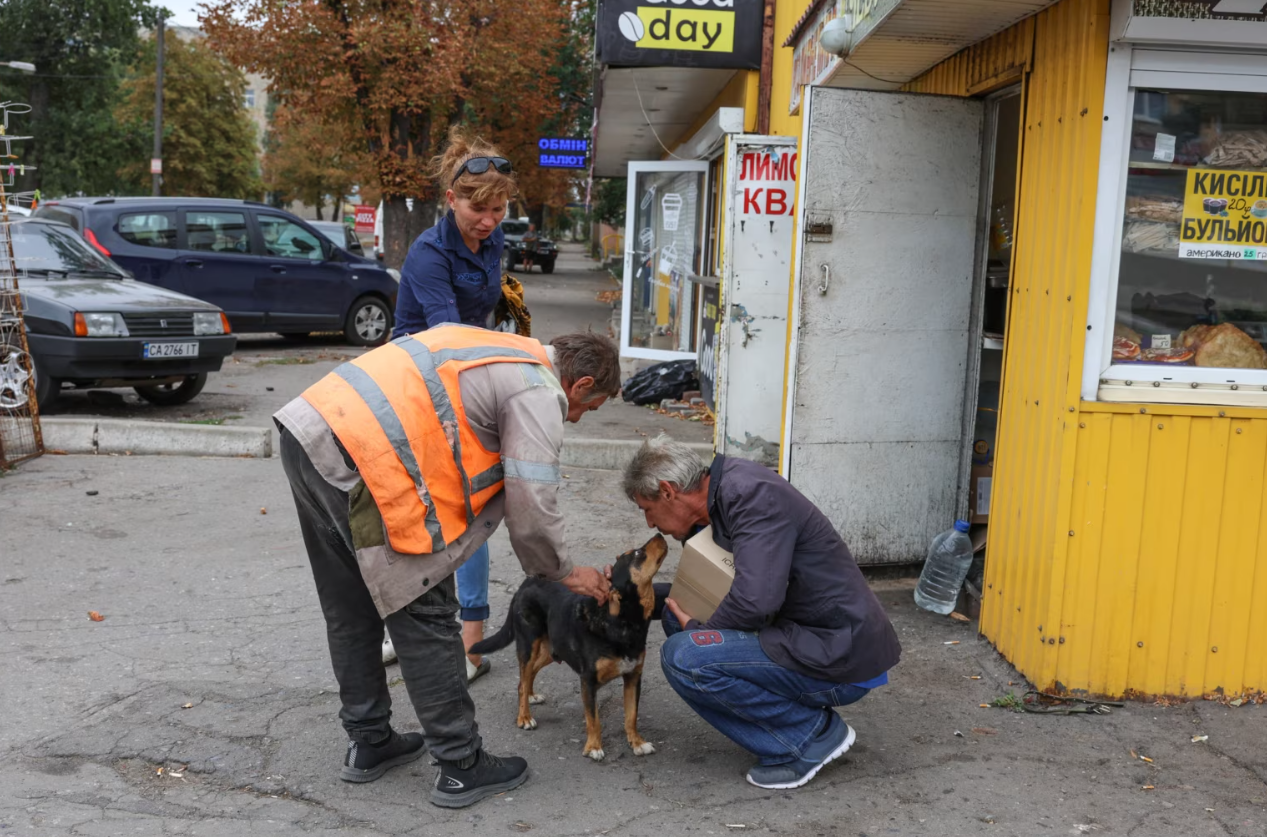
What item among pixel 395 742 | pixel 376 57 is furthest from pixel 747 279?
pixel 376 57

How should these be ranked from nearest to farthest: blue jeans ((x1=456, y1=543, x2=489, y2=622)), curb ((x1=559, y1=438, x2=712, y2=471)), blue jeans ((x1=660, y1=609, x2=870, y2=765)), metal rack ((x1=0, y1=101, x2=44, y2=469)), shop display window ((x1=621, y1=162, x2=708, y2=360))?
blue jeans ((x1=660, y1=609, x2=870, y2=765)) < blue jeans ((x1=456, y1=543, x2=489, y2=622)) < metal rack ((x1=0, y1=101, x2=44, y2=469)) < curb ((x1=559, y1=438, x2=712, y2=471)) < shop display window ((x1=621, y1=162, x2=708, y2=360))

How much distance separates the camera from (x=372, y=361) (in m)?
3.25

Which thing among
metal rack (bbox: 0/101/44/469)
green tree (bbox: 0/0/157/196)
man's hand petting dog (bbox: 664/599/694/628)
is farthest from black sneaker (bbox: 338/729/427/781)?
green tree (bbox: 0/0/157/196)

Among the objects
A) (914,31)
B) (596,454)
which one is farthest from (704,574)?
(596,454)

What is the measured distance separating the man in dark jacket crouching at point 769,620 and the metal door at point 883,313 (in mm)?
1942

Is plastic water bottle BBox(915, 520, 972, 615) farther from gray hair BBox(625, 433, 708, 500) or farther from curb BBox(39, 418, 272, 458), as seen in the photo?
curb BBox(39, 418, 272, 458)

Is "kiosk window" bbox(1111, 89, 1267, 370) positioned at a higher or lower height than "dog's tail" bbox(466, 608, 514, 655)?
higher

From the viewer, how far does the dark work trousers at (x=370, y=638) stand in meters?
3.29

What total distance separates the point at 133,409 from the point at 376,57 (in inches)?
585

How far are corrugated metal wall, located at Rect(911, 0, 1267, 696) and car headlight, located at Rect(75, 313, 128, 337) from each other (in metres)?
7.55

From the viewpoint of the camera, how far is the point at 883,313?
5.36 m

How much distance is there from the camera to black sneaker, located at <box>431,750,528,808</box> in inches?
136

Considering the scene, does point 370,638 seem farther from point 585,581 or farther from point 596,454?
point 596,454

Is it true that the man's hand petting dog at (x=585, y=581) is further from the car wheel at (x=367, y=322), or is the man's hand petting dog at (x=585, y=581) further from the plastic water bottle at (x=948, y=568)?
the car wheel at (x=367, y=322)
